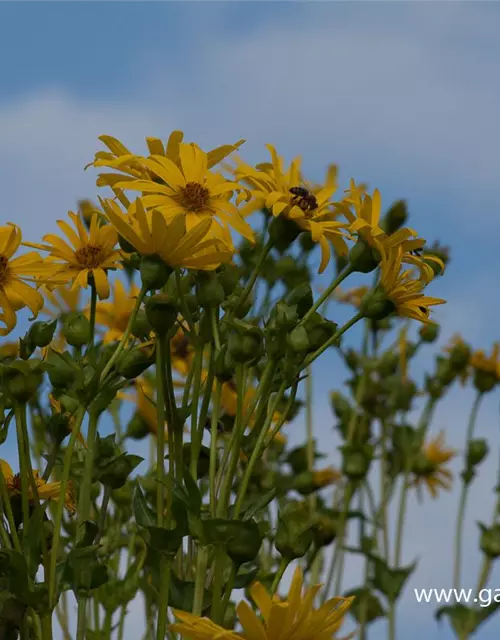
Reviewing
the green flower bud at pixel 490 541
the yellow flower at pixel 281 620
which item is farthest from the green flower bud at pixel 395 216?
the yellow flower at pixel 281 620

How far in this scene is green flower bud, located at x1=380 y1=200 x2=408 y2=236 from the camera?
2.14 metres

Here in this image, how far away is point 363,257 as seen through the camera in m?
1.31

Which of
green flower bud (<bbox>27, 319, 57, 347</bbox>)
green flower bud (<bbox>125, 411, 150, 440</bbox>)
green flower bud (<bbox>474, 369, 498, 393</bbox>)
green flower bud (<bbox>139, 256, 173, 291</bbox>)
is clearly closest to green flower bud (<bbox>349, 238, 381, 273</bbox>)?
green flower bud (<bbox>139, 256, 173, 291</bbox>)

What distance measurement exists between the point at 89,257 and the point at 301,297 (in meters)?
0.29

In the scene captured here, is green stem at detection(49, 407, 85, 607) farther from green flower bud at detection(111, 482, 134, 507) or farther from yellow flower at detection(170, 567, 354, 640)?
green flower bud at detection(111, 482, 134, 507)

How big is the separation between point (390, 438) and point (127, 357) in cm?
155

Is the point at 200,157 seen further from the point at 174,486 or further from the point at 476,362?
the point at 476,362

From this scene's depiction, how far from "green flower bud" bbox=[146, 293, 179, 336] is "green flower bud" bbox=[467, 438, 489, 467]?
1590 millimetres

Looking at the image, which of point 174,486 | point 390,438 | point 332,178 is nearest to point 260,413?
point 174,486

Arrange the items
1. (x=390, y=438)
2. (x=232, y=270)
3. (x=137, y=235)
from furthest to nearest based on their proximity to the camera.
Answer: (x=390, y=438), (x=232, y=270), (x=137, y=235)

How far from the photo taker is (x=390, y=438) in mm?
2672

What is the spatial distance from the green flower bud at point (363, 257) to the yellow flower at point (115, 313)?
2.35ft

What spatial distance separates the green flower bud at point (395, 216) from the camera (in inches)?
84.2

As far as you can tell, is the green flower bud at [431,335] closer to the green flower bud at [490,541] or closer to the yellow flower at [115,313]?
the green flower bud at [490,541]
